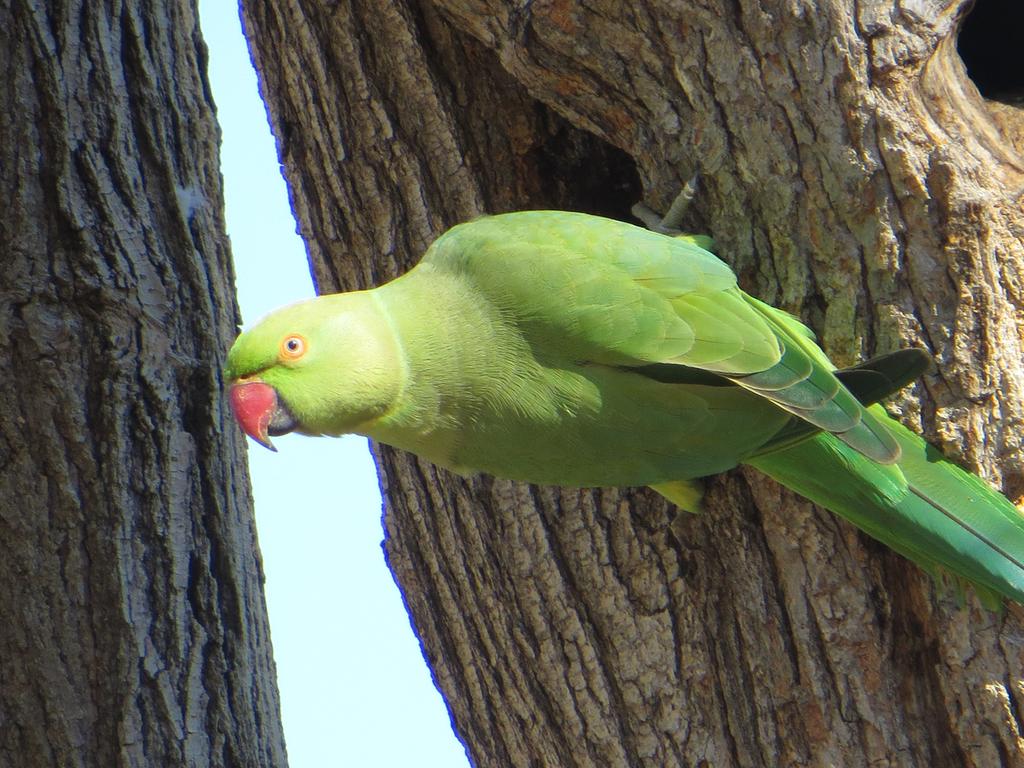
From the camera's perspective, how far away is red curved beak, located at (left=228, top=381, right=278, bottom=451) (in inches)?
92.7

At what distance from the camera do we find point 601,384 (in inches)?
97.7

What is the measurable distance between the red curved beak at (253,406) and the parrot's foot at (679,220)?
3.60 ft

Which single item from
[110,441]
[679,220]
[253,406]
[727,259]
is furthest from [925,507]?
[110,441]

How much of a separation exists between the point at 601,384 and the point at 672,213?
21.6 inches

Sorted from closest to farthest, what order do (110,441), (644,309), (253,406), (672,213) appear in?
(110,441)
(253,406)
(644,309)
(672,213)

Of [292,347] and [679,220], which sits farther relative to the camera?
[679,220]

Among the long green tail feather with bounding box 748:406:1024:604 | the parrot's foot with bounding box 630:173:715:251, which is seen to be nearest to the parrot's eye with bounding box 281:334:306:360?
the parrot's foot with bounding box 630:173:715:251

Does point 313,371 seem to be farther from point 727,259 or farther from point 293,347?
point 727,259

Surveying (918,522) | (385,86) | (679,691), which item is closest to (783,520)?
(918,522)

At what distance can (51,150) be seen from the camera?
2.22 meters

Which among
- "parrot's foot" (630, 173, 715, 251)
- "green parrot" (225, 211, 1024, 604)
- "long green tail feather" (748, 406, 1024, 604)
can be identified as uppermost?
"parrot's foot" (630, 173, 715, 251)

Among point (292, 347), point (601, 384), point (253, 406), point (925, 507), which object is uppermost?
point (292, 347)

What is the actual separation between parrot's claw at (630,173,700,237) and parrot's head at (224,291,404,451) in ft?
2.57

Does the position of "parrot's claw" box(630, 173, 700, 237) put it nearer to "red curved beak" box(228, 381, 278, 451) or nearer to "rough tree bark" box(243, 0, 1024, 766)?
"rough tree bark" box(243, 0, 1024, 766)
